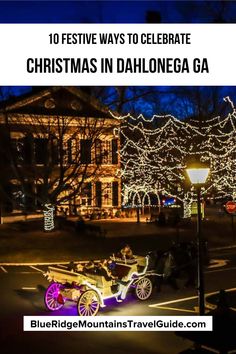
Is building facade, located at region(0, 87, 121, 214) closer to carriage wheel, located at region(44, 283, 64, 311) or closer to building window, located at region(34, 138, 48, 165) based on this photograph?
building window, located at region(34, 138, 48, 165)

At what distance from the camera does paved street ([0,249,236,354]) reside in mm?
9594

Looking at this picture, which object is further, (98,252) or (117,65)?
(98,252)

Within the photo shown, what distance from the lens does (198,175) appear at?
30.9 ft

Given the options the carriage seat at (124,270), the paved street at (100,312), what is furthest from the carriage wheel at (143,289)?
the carriage seat at (124,270)

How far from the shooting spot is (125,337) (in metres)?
10.1

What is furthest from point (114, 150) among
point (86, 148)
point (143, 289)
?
point (143, 289)

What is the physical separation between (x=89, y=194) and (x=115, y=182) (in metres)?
2.73

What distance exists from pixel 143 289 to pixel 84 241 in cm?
936

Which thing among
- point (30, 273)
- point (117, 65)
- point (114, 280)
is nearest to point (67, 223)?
point (30, 273)

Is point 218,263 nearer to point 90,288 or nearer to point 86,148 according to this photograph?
point 86,148

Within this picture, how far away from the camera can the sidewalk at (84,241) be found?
20.0 m

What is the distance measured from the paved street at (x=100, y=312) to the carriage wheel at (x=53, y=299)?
17cm

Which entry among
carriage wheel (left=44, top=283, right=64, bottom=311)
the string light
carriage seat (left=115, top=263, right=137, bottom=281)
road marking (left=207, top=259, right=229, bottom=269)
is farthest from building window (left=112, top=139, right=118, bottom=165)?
carriage wheel (left=44, top=283, right=64, bottom=311)

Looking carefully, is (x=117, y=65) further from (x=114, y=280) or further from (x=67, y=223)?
(x=67, y=223)
